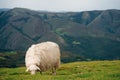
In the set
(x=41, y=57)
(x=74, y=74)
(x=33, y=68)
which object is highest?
(x=41, y=57)

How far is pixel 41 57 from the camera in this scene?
30547mm

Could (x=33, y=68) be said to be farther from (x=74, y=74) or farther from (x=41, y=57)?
(x=74, y=74)

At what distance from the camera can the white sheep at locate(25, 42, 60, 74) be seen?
29.1 meters

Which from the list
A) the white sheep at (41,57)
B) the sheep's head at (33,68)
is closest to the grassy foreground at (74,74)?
the sheep's head at (33,68)

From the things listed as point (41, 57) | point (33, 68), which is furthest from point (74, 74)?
point (41, 57)

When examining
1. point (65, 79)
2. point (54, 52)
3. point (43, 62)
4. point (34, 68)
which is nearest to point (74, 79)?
point (65, 79)

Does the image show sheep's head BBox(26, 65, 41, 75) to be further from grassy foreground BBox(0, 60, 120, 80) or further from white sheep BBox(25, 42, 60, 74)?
grassy foreground BBox(0, 60, 120, 80)

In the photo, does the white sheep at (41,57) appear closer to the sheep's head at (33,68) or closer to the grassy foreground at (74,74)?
the sheep's head at (33,68)

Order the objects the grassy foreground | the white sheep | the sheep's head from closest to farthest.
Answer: the grassy foreground < the sheep's head < the white sheep

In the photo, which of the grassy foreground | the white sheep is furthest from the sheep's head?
the grassy foreground

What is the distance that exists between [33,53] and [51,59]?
3.11m

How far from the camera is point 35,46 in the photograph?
31.8 m

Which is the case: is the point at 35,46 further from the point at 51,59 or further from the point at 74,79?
the point at 74,79

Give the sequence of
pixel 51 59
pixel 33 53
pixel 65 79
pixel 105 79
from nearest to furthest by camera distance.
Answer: pixel 105 79 < pixel 65 79 < pixel 33 53 < pixel 51 59
